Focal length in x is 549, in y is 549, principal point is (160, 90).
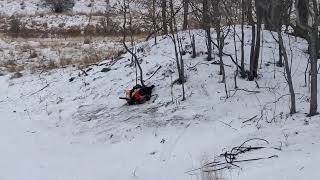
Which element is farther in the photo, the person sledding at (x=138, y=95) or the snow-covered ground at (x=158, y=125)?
the person sledding at (x=138, y=95)

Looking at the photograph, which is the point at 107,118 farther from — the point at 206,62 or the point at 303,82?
the point at 303,82

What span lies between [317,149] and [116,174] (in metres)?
2.29

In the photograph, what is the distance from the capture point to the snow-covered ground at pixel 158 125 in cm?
623

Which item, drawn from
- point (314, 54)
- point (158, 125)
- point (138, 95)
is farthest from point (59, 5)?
point (314, 54)

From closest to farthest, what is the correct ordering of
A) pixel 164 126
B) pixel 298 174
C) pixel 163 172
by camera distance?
pixel 298 174, pixel 163 172, pixel 164 126

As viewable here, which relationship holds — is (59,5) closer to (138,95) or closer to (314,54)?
(138,95)

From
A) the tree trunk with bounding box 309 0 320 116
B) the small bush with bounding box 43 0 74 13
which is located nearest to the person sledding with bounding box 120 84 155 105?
the tree trunk with bounding box 309 0 320 116

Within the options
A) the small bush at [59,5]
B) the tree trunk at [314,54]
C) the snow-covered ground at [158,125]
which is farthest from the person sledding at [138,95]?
the small bush at [59,5]

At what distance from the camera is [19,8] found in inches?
1161

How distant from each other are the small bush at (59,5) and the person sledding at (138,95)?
20.3m

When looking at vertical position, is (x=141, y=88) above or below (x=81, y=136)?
above

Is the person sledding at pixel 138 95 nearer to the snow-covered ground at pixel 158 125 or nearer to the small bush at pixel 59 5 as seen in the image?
the snow-covered ground at pixel 158 125

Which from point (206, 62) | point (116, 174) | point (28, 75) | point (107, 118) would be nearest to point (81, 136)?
point (107, 118)

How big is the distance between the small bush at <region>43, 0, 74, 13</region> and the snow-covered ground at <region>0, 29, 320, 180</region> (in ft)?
57.9
